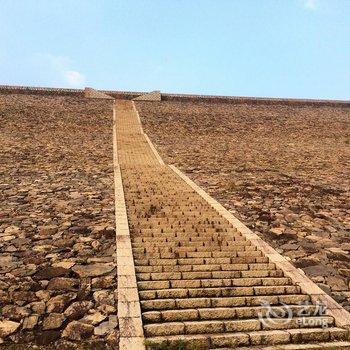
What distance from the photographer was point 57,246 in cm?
647

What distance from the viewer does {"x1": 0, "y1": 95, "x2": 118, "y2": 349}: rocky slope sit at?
4.48 metres

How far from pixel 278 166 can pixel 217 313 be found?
9.42m

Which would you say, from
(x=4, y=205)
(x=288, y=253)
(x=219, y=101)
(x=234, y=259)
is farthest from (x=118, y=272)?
Result: (x=219, y=101)

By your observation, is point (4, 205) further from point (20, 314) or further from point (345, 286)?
point (345, 286)

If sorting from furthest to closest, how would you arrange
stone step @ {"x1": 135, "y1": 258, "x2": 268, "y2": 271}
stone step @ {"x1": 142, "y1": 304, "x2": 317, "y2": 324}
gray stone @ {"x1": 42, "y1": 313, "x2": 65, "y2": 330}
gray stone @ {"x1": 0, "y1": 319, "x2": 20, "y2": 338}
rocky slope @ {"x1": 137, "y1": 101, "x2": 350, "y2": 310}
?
rocky slope @ {"x1": 137, "y1": 101, "x2": 350, "y2": 310}, stone step @ {"x1": 135, "y1": 258, "x2": 268, "y2": 271}, stone step @ {"x1": 142, "y1": 304, "x2": 317, "y2": 324}, gray stone @ {"x1": 42, "y1": 313, "x2": 65, "y2": 330}, gray stone @ {"x1": 0, "y1": 319, "x2": 20, "y2": 338}

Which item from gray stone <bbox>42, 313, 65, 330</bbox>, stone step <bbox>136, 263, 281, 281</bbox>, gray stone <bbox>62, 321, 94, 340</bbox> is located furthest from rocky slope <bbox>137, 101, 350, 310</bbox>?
gray stone <bbox>42, 313, 65, 330</bbox>

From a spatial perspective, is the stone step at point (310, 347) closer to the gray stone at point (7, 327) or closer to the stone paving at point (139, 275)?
the stone paving at point (139, 275)

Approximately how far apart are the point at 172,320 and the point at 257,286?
1.36 meters

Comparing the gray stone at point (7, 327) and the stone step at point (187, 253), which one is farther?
the stone step at point (187, 253)

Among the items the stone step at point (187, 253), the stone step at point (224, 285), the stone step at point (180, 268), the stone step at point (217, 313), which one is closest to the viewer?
the stone step at point (217, 313)

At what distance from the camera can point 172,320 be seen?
4789mm

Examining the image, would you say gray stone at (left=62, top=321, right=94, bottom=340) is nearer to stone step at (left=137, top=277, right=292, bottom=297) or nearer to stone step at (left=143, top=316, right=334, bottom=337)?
stone step at (left=143, top=316, right=334, bottom=337)

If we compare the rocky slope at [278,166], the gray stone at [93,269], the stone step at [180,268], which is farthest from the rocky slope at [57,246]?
the rocky slope at [278,166]

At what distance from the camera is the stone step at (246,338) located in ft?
14.1
